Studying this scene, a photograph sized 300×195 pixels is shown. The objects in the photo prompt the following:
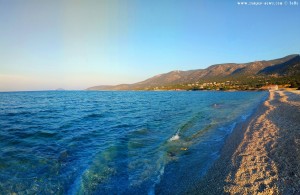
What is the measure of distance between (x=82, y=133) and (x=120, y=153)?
7.89m

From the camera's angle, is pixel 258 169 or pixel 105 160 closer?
pixel 258 169

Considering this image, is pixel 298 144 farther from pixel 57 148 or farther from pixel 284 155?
pixel 57 148

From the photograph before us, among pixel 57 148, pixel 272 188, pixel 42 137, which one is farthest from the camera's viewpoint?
pixel 42 137

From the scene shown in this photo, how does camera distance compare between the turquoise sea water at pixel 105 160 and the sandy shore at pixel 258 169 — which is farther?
the turquoise sea water at pixel 105 160

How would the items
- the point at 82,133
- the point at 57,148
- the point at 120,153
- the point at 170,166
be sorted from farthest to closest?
the point at 82,133
the point at 57,148
the point at 120,153
the point at 170,166

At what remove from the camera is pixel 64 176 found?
11.1 meters

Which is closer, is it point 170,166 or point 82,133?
point 170,166

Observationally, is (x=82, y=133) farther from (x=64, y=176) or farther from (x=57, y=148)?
(x=64, y=176)

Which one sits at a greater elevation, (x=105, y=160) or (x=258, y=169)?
(x=258, y=169)

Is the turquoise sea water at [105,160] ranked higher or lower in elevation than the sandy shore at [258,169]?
lower

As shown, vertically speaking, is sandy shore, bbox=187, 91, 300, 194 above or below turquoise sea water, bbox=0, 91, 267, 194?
above

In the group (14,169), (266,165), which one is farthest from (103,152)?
(266,165)

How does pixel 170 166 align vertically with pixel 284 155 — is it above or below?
below

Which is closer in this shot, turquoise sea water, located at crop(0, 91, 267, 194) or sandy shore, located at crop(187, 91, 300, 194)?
sandy shore, located at crop(187, 91, 300, 194)
